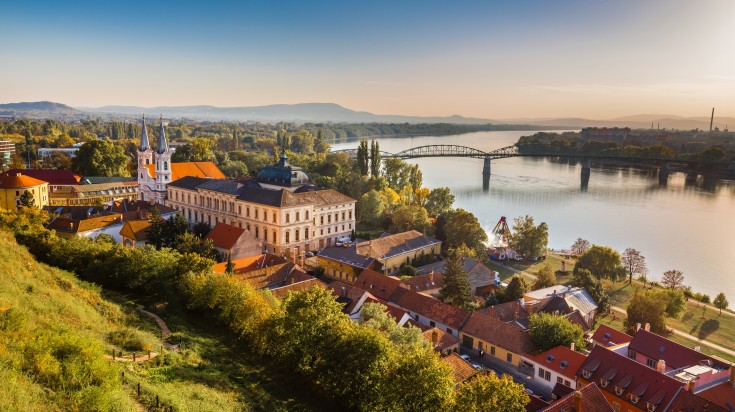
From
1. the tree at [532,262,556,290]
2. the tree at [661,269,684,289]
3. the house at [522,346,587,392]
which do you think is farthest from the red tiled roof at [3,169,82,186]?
the tree at [661,269,684,289]

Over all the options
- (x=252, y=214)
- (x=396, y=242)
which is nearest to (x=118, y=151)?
(x=252, y=214)

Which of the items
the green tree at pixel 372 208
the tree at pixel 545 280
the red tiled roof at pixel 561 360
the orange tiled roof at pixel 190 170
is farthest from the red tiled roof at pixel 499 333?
the orange tiled roof at pixel 190 170

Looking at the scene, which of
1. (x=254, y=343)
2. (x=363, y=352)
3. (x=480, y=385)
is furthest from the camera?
(x=254, y=343)

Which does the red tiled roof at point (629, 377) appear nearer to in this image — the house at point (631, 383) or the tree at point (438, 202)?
the house at point (631, 383)

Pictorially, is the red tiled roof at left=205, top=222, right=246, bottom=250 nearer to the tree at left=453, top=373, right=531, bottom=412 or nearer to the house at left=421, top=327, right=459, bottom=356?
the house at left=421, top=327, right=459, bottom=356

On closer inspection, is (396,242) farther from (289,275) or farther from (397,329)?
(397,329)

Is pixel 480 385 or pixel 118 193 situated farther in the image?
pixel 118 193
